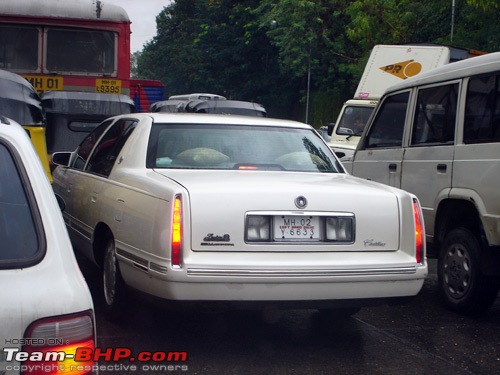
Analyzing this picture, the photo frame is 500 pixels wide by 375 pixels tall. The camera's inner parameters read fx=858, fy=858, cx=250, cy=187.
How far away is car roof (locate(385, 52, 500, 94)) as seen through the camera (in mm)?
6730

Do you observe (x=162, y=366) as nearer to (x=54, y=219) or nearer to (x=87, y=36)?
(x=54, y=219)

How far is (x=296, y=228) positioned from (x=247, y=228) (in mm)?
317

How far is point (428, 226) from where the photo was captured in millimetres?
7582

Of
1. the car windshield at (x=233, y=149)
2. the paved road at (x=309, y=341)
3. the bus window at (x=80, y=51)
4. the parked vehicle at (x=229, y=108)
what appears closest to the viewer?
the paved road at (x=309, y=341)

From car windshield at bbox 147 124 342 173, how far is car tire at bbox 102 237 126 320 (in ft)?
2.33

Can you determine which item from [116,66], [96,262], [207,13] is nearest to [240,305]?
[96,262]

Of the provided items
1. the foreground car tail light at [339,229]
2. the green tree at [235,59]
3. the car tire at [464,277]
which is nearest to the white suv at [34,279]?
the foreground car tail light at [339,229]

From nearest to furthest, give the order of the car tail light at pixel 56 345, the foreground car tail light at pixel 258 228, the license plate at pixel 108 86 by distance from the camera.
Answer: the car tail light at pixel 56 345 < the foreground car tail light at pixel 258 228 < the license plate at pixel 108 86

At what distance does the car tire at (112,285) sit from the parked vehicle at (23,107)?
8.93 feet

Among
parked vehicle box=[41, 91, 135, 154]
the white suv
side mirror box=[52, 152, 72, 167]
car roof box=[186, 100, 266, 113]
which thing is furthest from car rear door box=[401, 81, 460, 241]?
car roof box=[186, 100, 266, 113]

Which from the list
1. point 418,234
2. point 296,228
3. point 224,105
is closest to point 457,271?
point 418,234

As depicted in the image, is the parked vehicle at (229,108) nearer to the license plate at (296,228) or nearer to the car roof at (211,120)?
the car roof at (211,120)

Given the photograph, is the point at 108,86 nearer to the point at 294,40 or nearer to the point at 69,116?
the point at 69,116

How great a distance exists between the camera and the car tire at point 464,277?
6789mm
